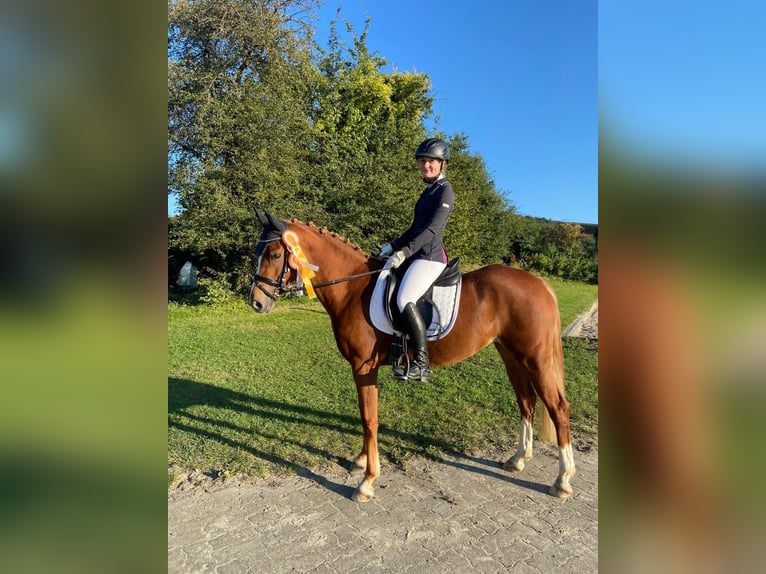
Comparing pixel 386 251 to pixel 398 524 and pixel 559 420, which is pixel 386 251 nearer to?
pixel 559 420

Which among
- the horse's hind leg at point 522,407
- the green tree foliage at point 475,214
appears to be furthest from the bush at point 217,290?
the horse's hind leg at point 522,407

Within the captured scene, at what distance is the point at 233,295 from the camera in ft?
47.7

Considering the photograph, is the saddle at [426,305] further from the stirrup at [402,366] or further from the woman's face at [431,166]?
the woman's face at [431,166]

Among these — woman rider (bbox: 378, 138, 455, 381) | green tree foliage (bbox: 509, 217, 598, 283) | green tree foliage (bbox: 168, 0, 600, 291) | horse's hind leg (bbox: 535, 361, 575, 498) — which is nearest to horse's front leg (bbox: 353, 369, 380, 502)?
woman rider (bbox: 378, 138, 455, 381)

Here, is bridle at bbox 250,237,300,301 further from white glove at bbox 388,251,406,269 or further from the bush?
the bush

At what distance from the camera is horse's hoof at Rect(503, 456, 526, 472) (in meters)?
4.10

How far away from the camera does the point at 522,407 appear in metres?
4.35

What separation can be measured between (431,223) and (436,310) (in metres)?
0.78

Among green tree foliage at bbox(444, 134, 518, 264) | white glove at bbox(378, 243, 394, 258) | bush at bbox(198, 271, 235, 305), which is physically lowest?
bush at bbox(198, 271, 235, 305)

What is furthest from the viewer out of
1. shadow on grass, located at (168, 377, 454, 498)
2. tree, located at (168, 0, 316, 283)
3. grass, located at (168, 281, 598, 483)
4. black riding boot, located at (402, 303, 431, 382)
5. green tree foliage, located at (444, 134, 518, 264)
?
green tree foliage, located at (444, 134, 518, 264)

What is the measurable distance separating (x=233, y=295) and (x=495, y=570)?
13.2 meters

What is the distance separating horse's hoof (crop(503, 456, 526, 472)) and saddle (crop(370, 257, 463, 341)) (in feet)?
4.94

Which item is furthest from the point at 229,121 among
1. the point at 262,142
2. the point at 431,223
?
the point at 431,223
